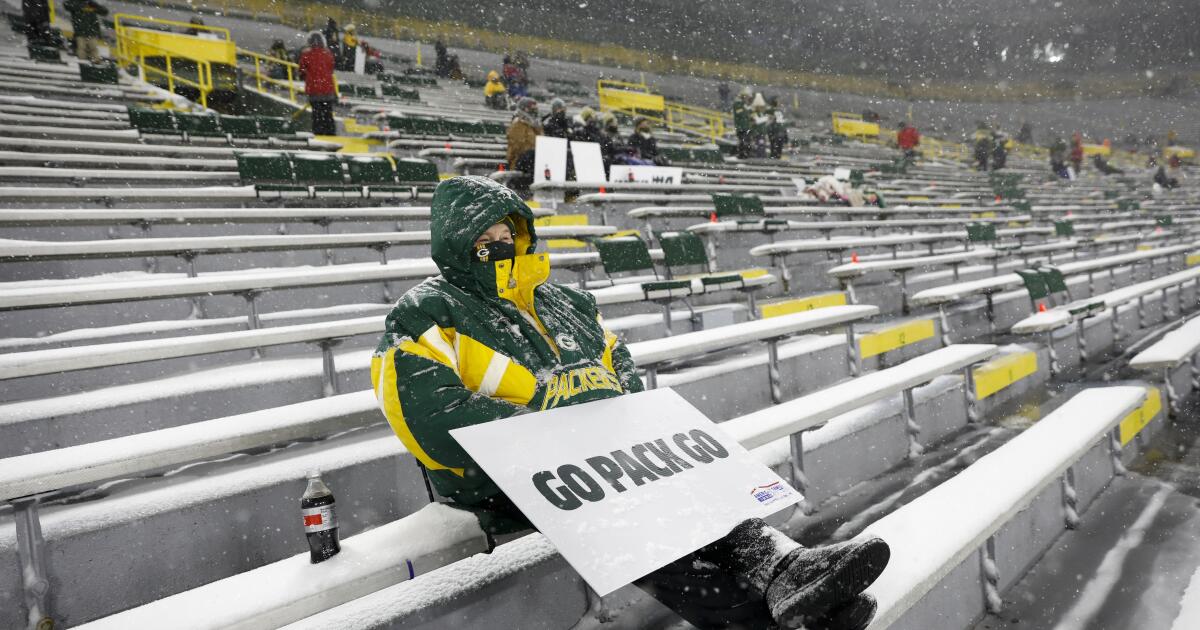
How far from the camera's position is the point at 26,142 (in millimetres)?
5273

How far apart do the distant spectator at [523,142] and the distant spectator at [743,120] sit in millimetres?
6614

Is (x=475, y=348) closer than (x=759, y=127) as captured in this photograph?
Yes

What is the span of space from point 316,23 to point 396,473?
1987 cm

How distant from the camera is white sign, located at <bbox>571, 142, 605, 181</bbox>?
7090 millimetres

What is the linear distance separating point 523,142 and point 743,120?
722 cm

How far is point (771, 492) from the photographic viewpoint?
1.42 meters

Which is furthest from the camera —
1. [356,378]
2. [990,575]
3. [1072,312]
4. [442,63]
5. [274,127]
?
[442,63]

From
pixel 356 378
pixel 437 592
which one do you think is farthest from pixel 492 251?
pixel 356 378

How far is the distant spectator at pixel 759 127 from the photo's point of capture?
1333 cm

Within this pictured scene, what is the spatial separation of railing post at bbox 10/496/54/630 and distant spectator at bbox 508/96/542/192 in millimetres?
5916

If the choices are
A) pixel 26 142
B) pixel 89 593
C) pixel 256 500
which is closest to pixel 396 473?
pixel 256 500

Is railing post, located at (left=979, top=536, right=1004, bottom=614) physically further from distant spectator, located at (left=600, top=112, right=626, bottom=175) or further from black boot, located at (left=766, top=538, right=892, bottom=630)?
distant spectator, located at (left=600, top=112, right=626, bottom=175)

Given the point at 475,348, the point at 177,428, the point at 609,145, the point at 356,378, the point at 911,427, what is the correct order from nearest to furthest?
1. the point at 475,348
2. the point at 177,428
3. the point at 356,378
4. the point at 911,427
5. the point at 609,145

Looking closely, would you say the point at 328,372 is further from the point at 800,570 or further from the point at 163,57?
the point at 163,57
